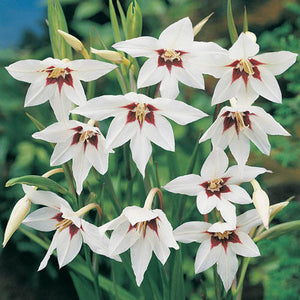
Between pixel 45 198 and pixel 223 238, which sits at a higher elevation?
pixel 45 198

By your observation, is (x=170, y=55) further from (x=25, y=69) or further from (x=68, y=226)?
(x=68, y=226)

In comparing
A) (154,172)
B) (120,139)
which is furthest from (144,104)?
(154,172)

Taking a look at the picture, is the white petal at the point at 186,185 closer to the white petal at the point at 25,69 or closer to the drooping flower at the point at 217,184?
the drooping flower at the point at 217,184

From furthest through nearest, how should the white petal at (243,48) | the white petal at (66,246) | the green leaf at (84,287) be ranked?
the green leaf at (84,287), the white petal at (66,246), the white petal at (243,48)

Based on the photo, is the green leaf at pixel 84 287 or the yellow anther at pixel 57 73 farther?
the green leaf at pixel 84 287

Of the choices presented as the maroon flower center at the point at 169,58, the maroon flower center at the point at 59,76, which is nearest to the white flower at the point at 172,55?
the maroon flower center at the point at 169,58

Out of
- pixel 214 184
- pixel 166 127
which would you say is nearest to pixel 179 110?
pixel 166 127
